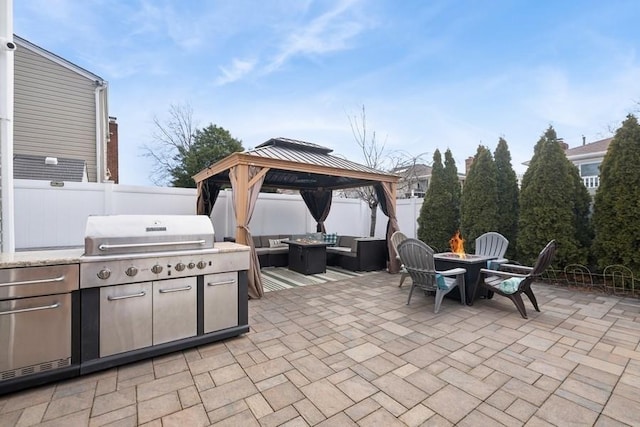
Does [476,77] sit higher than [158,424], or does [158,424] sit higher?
[476,77]

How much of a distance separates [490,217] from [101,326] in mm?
7344

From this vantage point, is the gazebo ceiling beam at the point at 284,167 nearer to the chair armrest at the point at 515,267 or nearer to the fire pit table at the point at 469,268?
the fire pit table at the point at 469,268

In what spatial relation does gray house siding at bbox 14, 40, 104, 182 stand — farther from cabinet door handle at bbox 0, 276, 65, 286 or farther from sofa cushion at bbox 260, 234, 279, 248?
cabinet door handle at bbox 0, 276, 65, 286

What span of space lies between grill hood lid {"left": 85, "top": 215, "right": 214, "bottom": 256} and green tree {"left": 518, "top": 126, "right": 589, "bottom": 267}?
631 centimetres

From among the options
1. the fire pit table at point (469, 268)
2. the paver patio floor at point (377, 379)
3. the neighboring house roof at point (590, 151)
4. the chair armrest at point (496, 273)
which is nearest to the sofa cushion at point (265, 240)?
the paver patio floor at point (377, 379)

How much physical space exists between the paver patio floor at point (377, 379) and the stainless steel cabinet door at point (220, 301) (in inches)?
8.7

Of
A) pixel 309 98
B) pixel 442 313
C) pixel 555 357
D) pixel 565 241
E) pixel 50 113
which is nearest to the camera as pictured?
pixel 555 357

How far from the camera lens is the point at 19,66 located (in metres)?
7.28

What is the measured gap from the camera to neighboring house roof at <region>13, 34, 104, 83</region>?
288 inches

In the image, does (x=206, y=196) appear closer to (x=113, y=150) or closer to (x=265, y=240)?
(x=265, y=240)

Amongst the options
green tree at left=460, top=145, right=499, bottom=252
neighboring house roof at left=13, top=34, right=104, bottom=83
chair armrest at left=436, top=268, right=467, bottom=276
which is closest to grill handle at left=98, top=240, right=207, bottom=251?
chair armrest at left=436, top=268, right=467, bottom=276

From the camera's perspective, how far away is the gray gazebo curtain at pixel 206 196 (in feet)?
23.9

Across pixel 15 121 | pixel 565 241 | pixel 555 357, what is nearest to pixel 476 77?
pixel 565 241

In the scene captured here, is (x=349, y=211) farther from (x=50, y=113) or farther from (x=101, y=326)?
(x=50, y=113)
